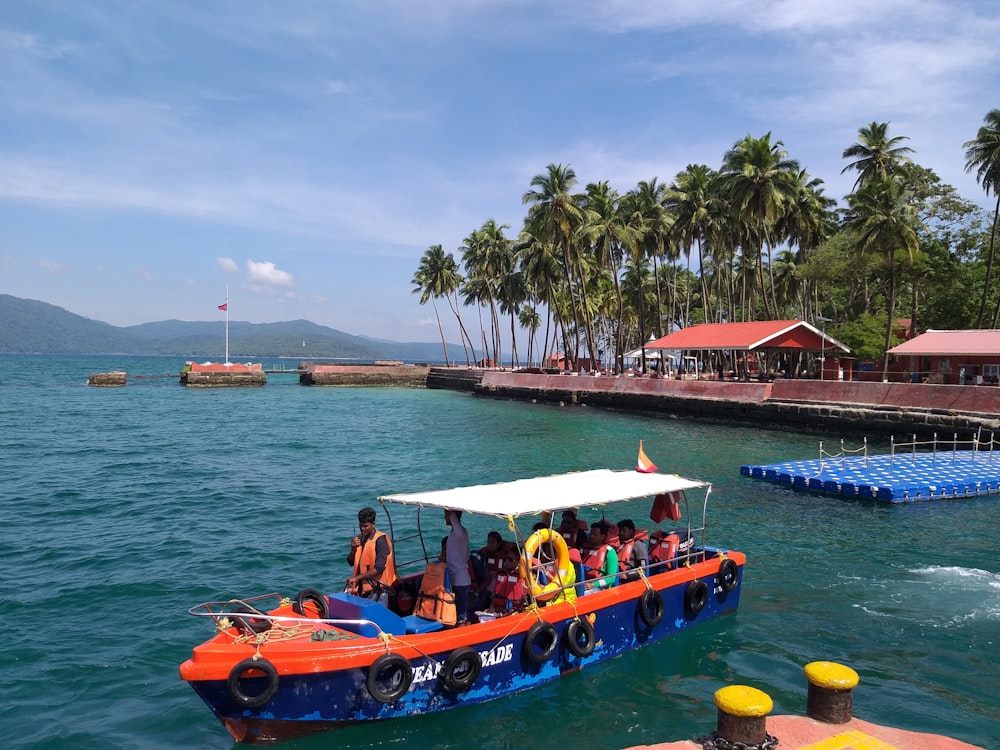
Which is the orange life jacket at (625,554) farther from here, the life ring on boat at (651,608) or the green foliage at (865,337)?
the green foliage at (865,337)

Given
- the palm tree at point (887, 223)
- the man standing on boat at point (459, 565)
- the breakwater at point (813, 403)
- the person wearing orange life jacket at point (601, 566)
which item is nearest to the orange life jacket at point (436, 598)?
the man standing on boat at point (459, 565)

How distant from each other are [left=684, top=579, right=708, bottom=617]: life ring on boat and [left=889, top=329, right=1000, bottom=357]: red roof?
30.4m

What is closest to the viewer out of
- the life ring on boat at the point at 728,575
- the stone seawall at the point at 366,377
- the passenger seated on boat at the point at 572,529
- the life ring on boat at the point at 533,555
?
the life ring on boat at the point at 533,555

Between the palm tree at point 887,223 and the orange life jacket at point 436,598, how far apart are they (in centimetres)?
3850

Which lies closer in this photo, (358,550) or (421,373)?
(358,550)

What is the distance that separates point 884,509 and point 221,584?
54.4 ft

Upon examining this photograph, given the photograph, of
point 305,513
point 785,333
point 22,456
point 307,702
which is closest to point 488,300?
point 785,333

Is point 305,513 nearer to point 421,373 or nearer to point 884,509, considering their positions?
point 884,509

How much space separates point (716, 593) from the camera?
1178cm

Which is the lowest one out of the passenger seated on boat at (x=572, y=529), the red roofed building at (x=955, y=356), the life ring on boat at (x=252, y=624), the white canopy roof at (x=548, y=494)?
the life ring on boat at (x=252, y=624)

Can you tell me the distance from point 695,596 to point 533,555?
3267mm

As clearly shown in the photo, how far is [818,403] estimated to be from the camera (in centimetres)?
3812

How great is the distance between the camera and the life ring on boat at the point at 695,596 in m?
11.2

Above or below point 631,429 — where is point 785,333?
above
